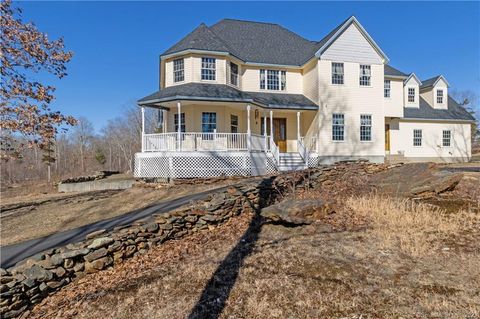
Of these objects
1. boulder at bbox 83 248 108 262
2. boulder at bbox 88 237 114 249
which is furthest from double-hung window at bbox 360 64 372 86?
boulder at bbox 83 248 108 262

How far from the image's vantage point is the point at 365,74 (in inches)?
743

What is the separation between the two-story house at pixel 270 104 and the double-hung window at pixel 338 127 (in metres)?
0.06

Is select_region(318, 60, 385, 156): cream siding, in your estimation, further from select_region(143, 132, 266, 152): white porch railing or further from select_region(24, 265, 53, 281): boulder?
select_region(24, 265, 53, 281): boulder

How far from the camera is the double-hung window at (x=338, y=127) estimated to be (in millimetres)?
18359

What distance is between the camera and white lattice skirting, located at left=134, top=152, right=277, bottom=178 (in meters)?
14.2

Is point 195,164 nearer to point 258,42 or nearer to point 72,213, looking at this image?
point 72,213

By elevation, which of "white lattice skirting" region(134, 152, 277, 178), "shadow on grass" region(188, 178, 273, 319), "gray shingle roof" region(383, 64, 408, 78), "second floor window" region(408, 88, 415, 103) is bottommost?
"shadow on grass" region(188, 178, 273, 319)

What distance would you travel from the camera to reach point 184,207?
25.5ft

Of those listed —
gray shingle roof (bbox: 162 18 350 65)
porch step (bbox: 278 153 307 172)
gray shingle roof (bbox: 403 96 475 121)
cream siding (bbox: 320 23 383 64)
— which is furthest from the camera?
gray shingle roof (bbox: 403 96 475 121)

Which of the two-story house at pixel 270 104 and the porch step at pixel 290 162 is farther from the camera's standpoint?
the porch step at pixel 290 162

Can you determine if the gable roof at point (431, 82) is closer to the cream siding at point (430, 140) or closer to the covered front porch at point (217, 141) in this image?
the cream siding at point (430, 140)

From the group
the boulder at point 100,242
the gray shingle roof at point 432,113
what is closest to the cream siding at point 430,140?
the gray shingle roof at point 432,113

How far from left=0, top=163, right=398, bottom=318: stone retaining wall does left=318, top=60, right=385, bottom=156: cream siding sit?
927 centimetres

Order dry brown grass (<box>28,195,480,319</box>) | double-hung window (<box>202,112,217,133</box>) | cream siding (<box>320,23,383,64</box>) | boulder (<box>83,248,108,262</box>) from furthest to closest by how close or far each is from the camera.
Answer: cream siding (<box>320,23,383,64</box>) < double-hung window (<box>202,112,217,133</box>) < boulder (<box>83,248,108,262</box>) < dry brown grass (<box>28,195,480,319</box>)
